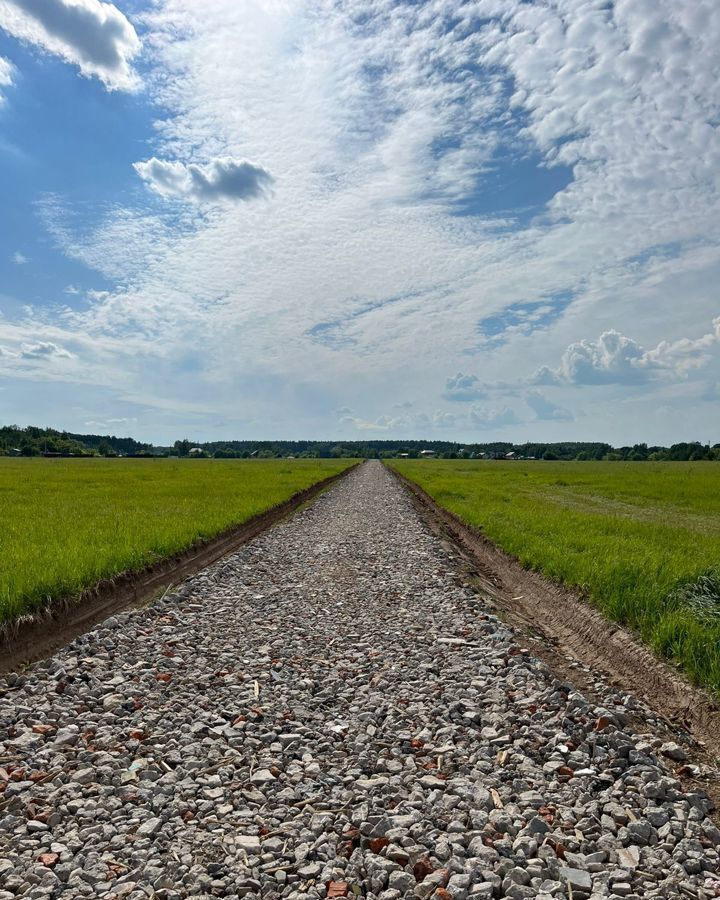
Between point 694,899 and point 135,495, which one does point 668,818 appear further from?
point 135,495

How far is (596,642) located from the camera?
10461 mm

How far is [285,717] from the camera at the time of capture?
7.18 metres

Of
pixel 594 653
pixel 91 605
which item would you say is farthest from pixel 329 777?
pixel 91 605

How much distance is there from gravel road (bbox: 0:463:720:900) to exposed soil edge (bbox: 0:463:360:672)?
2.14 feet

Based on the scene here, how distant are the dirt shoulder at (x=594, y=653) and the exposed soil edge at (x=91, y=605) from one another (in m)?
7.86

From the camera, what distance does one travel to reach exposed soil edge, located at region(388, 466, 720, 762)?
24.0 ft

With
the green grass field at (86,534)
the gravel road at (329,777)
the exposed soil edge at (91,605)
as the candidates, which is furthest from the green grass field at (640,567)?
the green grass field at (86,534)

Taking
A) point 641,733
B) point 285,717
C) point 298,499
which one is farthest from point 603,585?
point 298,499

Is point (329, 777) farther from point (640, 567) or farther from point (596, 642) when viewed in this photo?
point (640, 567)

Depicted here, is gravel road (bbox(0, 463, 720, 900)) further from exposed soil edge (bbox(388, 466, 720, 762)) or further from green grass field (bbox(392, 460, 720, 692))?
green grass field (bbox(392, 460, 720, 692))

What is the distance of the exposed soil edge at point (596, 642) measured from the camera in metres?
7.32

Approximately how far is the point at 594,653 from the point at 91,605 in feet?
31.3

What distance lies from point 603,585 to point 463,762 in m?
7.06

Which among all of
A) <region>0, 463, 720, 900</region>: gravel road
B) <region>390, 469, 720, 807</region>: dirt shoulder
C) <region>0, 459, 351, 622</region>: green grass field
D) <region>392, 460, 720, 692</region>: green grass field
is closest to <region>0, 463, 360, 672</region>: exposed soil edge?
<region>0, 459, 351, 622</region>: green grass field
